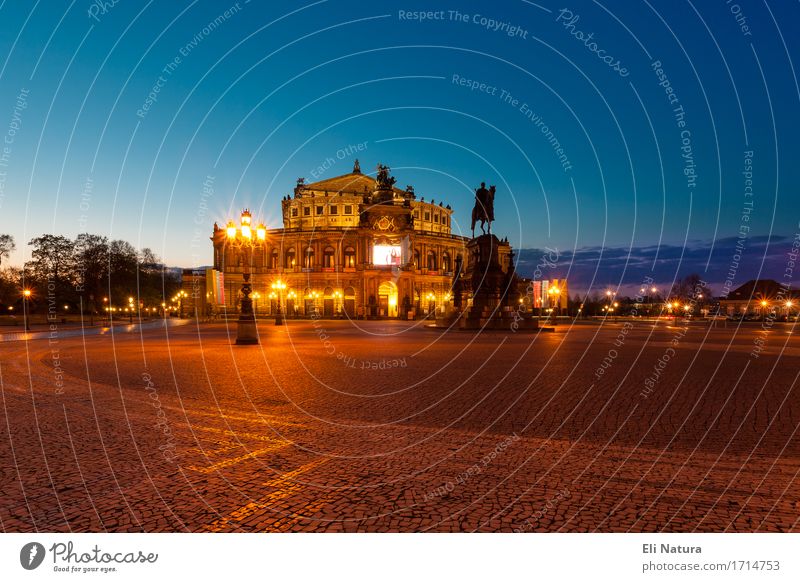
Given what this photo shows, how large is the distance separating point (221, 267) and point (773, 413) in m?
96.6

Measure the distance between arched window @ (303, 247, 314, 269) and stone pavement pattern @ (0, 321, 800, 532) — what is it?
260 feet

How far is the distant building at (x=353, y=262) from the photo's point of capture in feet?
283

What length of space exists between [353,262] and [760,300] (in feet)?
258

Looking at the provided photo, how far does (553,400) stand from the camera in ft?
30.2

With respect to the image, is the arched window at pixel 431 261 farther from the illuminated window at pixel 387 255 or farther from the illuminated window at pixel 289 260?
the illuminated window at pixel 289 260

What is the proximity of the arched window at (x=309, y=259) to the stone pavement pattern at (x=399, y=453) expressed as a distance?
79.1 metres

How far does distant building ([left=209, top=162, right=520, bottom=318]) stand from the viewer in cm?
8619

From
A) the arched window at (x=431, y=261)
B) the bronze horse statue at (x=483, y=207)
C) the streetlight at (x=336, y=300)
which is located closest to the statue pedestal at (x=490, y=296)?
the bronze horse statue at (x=483, y=207)

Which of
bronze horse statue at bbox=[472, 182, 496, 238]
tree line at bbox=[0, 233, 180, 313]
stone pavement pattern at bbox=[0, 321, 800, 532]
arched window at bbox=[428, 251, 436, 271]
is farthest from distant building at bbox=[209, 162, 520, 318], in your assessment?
stone pavement pattern at bbox=[0, 321, 800, 532]

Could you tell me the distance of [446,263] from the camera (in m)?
98.6

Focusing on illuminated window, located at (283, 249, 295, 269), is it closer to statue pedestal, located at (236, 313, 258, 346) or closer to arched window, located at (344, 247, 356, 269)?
arched window, located at (344, 247, 356, 269)

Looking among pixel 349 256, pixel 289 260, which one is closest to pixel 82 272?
pixel 289 260

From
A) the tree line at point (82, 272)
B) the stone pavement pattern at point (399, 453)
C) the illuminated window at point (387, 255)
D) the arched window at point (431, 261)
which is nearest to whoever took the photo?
the stone pavement pattern at point (399, 453)
